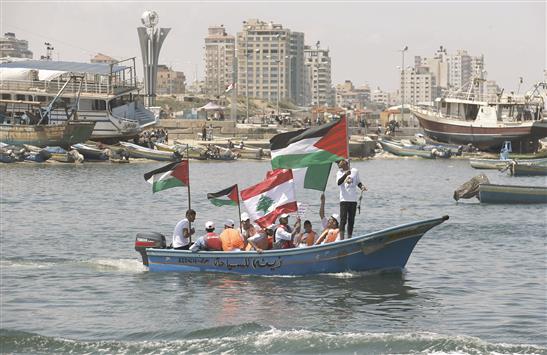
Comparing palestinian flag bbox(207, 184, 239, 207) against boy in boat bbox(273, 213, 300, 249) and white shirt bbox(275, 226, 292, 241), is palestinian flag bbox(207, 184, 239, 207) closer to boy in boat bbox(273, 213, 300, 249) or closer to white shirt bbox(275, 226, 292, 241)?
boy in boat bbox(273, 213, 300, 249)

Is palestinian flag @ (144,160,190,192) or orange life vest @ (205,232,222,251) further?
palestinian flag @ (144,160,190,192)

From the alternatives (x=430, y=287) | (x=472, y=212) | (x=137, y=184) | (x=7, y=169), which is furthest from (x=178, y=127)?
(x=430, y=287)

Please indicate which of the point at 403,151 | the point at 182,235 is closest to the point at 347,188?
the point at 182,235

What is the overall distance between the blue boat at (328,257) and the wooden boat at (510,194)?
2045 centimetres

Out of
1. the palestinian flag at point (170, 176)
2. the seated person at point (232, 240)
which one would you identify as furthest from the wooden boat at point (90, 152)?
the seated person at point (232, 240)

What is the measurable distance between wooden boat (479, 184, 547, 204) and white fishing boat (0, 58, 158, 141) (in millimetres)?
A: 37235

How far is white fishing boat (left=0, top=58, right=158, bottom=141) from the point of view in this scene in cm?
7712

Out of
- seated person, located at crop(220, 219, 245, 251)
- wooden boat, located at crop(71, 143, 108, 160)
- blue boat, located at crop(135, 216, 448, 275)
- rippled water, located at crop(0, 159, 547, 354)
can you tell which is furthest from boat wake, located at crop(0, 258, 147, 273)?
wooden boat, located at crop(71, 143, 108, 160)

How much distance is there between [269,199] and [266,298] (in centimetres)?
313

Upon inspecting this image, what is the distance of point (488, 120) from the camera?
88000mm

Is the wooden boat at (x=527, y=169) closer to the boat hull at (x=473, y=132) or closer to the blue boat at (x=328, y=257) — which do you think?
the boat hull at (x=473, y=132)

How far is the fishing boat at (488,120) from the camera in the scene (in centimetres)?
8606

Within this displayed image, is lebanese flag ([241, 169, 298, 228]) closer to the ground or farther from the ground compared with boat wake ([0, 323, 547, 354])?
farther from the ground

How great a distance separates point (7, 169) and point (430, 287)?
4404cm
